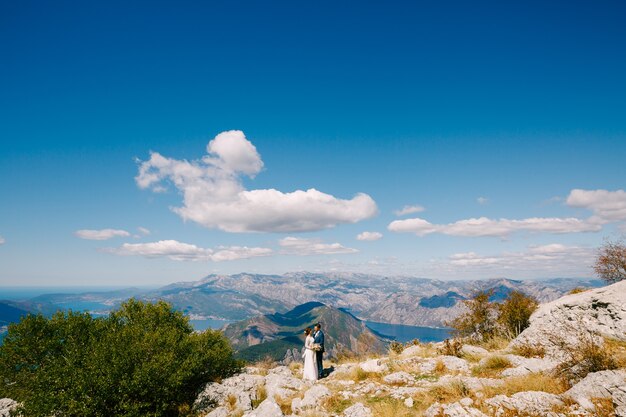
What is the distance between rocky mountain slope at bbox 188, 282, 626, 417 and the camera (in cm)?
909

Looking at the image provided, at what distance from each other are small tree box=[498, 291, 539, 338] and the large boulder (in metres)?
5.75

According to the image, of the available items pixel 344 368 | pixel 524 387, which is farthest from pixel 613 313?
pixel 344 368

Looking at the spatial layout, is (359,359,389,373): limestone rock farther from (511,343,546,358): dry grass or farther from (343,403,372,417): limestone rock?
(511,343,546,358): dry grass

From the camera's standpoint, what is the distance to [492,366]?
1470 cm

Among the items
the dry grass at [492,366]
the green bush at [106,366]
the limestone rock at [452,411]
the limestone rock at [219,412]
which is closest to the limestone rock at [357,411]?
the limestone rock at [452,411]

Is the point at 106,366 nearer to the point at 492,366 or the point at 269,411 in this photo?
the point at 269,411

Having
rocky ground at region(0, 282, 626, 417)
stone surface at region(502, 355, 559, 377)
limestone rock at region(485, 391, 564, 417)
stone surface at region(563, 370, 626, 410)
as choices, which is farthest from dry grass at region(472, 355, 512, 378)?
stone surface at region(563, 370, 626, 410)

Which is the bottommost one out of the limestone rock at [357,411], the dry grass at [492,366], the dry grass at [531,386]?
the limestone rock at [357,411]

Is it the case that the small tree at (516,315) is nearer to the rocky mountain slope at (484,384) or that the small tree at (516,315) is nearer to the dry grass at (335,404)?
the rocky mountain slope at (484,384)

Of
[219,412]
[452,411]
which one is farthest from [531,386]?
[219,412]

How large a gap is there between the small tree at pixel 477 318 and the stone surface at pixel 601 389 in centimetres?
2198

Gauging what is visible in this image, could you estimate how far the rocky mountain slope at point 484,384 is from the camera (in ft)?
29.8

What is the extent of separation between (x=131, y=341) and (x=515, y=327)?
95.8 feet

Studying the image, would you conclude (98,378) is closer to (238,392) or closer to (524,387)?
(238,392)
